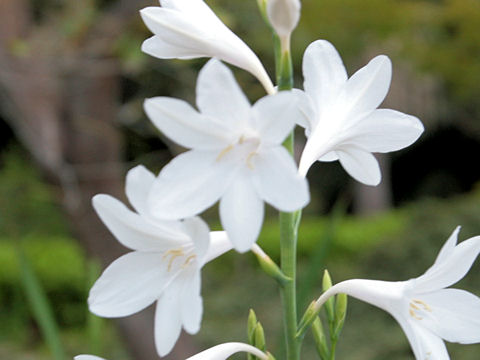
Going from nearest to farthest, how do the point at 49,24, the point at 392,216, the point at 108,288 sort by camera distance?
the point at 108,288 < the point at 49,24 < the point at 392,216

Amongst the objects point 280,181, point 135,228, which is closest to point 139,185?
point 135,228

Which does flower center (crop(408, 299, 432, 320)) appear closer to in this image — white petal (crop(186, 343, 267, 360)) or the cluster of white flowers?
the cluster of white flowers

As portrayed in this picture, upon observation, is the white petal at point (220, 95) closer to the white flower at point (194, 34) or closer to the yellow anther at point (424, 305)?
the white flower at point (194, 34)

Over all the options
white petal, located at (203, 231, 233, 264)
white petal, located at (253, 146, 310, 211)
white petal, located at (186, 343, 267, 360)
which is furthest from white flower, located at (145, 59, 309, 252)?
white petal, located at (186, 343, 267, 360)

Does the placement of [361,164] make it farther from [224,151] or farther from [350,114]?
[224,151]

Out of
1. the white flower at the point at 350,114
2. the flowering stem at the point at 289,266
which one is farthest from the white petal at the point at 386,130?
the flowering stem at the point at 289,266

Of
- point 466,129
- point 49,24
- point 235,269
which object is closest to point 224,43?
point 49,24

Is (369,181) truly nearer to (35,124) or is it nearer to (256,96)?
(35,124)

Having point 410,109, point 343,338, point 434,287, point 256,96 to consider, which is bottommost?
point 410,109

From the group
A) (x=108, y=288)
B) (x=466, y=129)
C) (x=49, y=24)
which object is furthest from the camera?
(x=466, y=129)
